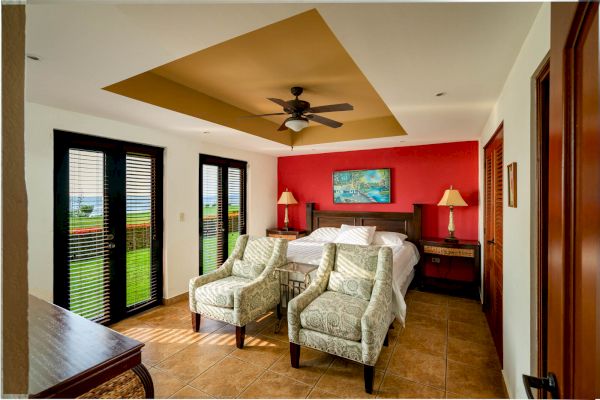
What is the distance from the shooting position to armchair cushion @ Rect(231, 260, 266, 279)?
3099 millimetres

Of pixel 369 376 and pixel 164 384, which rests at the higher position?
pixel 369 376

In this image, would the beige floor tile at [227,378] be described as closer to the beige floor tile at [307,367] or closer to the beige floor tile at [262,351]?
the beige floor tile at [262,351]

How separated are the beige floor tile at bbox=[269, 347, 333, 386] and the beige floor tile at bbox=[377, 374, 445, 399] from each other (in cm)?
49

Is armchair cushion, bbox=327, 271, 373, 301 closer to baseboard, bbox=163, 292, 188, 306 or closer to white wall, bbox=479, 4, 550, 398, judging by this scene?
white wall, bbox=479, 4, 550, 398

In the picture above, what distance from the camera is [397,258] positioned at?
11.4ft

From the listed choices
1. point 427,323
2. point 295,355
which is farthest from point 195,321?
point 427,323

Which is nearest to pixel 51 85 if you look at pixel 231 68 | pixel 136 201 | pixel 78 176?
pixel 78 176

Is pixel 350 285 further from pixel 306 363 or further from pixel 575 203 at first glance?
pixel 575 203

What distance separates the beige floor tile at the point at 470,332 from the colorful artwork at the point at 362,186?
221 cm

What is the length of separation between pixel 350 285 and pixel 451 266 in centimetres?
257

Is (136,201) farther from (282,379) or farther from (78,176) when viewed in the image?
(282,379)

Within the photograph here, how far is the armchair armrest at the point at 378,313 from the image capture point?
2.01 m

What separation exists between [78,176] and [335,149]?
373 centimetres

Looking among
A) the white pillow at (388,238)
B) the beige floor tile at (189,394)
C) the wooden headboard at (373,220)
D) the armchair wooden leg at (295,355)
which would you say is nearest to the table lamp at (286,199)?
the wooden headboard at (373,220)
